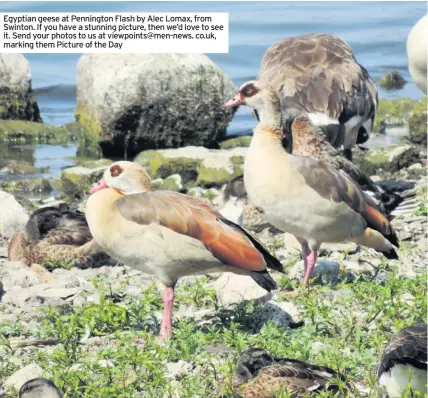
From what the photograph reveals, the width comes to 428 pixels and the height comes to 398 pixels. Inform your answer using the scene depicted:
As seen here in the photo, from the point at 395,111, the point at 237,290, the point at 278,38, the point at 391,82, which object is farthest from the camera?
the point at 278,38

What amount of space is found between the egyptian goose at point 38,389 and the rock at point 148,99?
391 inches

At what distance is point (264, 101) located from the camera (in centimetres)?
782

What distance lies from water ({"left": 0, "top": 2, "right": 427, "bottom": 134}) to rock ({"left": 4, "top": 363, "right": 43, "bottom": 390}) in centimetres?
1251

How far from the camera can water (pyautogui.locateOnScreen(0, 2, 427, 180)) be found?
20.4m

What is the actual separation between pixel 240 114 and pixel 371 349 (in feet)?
42.4

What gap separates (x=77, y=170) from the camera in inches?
521

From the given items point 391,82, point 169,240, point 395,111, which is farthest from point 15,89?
point 169,240

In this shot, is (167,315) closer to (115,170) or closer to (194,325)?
(194,325)

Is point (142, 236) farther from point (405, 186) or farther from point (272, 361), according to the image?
point (405, 186)

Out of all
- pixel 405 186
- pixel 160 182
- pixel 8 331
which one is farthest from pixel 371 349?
pixel 160 182

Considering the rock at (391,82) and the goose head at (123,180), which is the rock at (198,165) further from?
the rock at (391,82)

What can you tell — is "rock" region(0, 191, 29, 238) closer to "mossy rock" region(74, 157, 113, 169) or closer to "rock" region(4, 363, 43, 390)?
"mossy rock" region(74, 157, 113, 169)

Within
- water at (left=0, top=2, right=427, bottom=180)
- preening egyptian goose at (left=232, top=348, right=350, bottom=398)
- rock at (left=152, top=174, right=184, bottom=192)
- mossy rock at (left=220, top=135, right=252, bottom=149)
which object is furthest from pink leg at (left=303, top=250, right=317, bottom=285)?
water at (left=0, top=2, right=427, bottom=180)

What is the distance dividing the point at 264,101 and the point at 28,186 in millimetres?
6081
